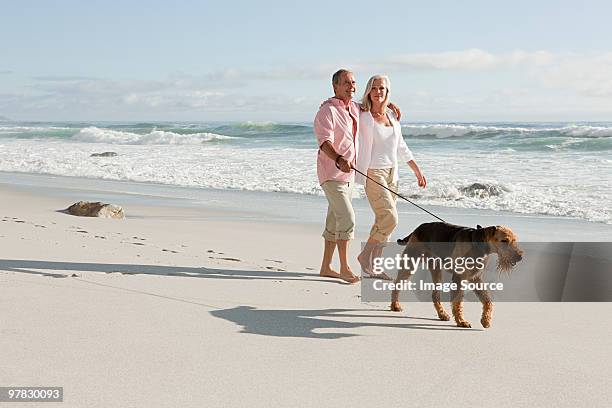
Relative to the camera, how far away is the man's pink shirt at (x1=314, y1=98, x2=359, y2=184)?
17.6 ft

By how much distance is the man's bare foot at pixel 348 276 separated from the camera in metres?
5.41

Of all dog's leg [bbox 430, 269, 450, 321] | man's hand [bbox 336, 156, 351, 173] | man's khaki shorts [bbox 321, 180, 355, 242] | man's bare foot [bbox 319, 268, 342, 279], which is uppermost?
man's hand [bbox 336, 156, 351, 173]

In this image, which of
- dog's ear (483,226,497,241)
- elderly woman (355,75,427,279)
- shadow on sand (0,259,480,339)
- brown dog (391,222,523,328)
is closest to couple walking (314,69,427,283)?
elderly woman (355,75,427,279)

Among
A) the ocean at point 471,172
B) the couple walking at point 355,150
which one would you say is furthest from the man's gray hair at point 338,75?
the ocean at point 471,172

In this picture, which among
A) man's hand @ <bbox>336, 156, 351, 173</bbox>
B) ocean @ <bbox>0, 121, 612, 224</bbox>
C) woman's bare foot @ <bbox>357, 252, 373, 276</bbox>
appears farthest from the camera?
ocean @ <bbox>0, 121, 612, 224</bbox>

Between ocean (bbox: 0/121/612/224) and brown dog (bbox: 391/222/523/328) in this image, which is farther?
ocean (bbox: 0/121/612/224)

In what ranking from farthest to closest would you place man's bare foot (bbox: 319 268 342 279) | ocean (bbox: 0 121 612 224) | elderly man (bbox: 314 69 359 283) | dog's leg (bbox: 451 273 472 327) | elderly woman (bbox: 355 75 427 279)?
ocean (bbox: 0 121 612 224)
man's bare foot (bbox: 319 268 342 279)
elderly woman (bbox: 355 75 427 279)
elderly man (bbox: 314 69 359 283)
dog's leg (bbox: 451 273 472 327)

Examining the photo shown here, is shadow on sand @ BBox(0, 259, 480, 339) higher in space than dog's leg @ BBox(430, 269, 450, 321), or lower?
lower

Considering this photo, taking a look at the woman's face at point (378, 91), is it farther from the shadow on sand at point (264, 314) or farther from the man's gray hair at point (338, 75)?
the shadow on sand at point (264, 314)

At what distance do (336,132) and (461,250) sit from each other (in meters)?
1.90

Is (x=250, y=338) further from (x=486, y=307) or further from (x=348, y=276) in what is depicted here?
(x=348, y=276)

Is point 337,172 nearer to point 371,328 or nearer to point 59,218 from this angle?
point 371,328

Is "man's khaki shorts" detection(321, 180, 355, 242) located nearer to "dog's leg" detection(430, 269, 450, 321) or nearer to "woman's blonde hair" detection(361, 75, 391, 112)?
"woman's blonde hair" detection(361, 75, 391, 112)

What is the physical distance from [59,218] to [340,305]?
16.4ft
